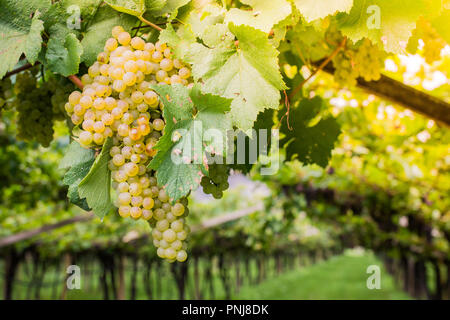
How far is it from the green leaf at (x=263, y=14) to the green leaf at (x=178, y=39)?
0.10m

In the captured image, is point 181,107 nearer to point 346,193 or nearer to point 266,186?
point 266,186

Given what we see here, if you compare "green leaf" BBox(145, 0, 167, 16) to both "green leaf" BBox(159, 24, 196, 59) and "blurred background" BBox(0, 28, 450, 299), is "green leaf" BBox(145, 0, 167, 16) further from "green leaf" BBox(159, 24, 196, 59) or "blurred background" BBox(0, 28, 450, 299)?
"blurred background" BBox(0, 28, 450, 299)

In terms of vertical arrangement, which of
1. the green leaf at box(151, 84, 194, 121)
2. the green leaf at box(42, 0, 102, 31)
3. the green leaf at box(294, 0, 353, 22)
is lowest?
the green leaf at box(151, 84, 194, 121)

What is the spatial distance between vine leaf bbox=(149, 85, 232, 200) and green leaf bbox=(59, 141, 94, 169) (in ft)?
0.77

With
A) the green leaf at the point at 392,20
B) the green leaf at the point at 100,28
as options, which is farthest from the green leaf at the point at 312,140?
the green leaf at the point at 100,28

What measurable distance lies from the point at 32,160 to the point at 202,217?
6.61 meters

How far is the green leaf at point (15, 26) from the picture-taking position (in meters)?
0.98

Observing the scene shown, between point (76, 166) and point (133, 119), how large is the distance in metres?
0.18

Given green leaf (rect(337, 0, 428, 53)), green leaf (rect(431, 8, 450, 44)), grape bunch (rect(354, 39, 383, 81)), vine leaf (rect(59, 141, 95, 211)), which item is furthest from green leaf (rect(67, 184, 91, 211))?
green leaf (rect(431, 8, 450, 44))

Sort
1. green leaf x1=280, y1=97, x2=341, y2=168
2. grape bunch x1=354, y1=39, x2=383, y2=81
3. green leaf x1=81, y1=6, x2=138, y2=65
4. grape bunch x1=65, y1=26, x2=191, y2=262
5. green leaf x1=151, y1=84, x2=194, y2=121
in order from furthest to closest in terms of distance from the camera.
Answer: green leaf x1=280, y1=97, x2=341, y2=168
grape bunch x1=354, y1=39, x2=383, y2=81
green leaf x1=81, y1=6, x2=138, y2=65
grape bunch x1=65, y1=26, x2=191, y2=262
green leaf x1=151, y1=84, x2=194, y2=121

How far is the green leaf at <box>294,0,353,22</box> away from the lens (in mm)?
898

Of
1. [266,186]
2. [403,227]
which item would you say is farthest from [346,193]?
[403,227]

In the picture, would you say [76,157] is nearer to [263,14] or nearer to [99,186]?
[99,186]

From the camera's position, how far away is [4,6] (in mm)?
1002
